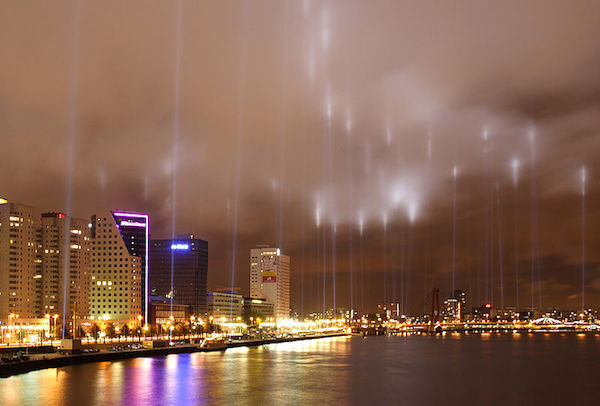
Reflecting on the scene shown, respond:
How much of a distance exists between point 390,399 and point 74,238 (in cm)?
8127

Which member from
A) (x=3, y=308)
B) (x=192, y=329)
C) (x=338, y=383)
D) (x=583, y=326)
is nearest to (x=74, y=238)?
(x=3, y=308)

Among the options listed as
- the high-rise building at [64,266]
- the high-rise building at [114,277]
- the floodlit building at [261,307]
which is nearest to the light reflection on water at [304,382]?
the high-rise building at [64,266]

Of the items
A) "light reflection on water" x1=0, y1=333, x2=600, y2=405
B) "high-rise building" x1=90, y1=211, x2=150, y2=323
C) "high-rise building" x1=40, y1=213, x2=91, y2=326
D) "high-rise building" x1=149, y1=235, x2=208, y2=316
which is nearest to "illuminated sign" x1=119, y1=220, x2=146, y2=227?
"high-rise building" x1=90, y1=211, x2=150, y2=323

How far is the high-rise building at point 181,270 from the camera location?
181625 mm

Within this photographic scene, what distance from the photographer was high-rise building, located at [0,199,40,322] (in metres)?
89.9

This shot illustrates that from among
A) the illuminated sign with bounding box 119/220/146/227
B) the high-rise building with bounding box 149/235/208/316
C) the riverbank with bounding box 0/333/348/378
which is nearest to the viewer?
the riverbank with bounding box 0/333/348/378

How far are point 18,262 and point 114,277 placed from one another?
26.7m

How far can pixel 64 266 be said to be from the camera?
101 meters

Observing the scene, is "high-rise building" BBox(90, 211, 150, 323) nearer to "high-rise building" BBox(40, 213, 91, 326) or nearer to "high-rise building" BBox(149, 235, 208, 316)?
"high-rise building" BBox(40, 213, 91, 326)

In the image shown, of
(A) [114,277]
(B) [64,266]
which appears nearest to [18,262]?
(B) [64,266]

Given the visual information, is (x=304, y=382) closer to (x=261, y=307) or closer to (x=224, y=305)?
(x=224, y=305)

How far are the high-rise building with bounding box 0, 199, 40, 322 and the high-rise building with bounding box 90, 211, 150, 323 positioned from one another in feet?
65.3

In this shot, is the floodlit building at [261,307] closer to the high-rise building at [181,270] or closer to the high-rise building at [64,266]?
the high-rise building at [181,270]

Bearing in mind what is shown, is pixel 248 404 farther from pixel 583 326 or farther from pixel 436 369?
pixel 583 326
